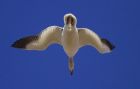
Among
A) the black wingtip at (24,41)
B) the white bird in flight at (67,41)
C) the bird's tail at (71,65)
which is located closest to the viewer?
the white bird in flight at (67,41)

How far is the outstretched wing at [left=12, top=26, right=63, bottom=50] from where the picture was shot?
13.1 meters

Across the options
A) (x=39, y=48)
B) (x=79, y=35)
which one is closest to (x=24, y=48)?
(x=39, y=48)

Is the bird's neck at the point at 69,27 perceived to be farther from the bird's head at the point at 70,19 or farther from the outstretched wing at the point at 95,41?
the outstretched wing at the point at 95,41

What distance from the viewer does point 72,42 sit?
41.2 feet

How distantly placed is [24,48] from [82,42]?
1.21m

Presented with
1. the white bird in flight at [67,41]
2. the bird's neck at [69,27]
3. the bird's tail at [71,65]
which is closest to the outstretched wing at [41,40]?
the white bird in flight at [67,41]

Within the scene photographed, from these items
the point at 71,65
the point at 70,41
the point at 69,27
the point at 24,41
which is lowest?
the point at 71,65

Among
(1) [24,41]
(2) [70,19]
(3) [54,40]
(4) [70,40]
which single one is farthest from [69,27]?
(1) [24,41]

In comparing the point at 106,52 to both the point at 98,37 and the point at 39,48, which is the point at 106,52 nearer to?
the point at 98,37

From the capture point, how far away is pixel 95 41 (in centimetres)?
1360

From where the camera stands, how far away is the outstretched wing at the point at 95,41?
43.4ft

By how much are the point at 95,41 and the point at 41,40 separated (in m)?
1.15

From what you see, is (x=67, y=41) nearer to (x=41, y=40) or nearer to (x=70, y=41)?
(x=70, y=41)

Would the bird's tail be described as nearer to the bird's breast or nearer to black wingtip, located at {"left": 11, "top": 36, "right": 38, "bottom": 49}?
the bird's breast
